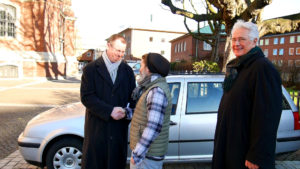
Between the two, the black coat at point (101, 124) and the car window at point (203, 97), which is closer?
the black coat at point (101, 124)

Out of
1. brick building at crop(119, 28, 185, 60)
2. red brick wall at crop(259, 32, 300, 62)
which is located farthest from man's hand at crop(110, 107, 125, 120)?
red brick wall at crop(259, 32, 300, 62)

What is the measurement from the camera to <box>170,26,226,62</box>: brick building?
35531 mm

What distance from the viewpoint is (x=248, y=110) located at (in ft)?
5.91

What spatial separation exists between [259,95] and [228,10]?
19.0 feet

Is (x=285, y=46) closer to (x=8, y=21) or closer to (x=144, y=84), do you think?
(x=8, y=21)

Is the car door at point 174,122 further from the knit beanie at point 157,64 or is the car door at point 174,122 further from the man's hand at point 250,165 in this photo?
the man's hand at point 250,165

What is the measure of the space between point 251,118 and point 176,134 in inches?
71.2

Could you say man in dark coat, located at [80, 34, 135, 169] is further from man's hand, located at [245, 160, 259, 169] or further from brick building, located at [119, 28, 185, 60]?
brick building, located at [119, 28, 185, 60]

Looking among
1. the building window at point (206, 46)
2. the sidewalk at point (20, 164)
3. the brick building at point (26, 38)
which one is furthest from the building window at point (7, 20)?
the building window at point (206, 46)

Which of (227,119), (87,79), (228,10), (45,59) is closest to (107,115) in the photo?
(87,79)

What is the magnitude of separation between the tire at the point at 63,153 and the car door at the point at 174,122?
1.36 meters

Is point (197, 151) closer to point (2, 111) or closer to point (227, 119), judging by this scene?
point (227, 119)

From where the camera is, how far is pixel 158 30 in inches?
2264

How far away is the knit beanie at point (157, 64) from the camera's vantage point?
6.96 feet
